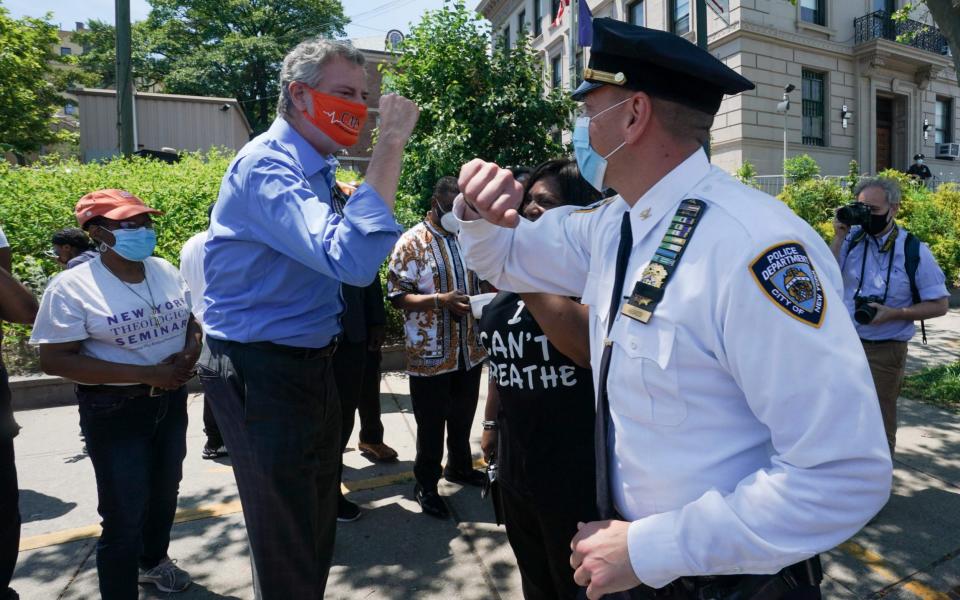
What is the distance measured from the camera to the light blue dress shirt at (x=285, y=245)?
5.63 feet

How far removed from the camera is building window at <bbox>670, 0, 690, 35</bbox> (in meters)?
20.3

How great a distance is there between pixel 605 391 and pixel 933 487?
4050 millimetres

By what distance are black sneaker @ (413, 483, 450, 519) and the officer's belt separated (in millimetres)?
2978

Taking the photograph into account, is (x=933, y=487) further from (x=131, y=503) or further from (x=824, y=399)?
(x=131, y=503)

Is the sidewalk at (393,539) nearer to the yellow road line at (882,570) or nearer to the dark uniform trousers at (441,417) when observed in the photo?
the yellow road line at (882,570)

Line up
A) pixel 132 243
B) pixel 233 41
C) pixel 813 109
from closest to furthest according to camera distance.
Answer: pixel 132 243
pixel 813 109
pixel 233 41

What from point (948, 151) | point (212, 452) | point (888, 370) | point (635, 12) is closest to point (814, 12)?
point (635, 12)

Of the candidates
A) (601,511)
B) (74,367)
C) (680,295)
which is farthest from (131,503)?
(680,295)

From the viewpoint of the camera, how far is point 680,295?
1143mm

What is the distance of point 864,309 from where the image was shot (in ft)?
12.5

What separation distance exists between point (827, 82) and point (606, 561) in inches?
964

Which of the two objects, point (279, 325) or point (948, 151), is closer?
point (279, 325)

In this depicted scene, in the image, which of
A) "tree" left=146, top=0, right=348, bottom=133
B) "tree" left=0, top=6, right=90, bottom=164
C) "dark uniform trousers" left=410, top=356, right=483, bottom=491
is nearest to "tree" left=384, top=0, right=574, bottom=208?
"dark uniform trousers" left=410, top=356, right=483, bottom=491

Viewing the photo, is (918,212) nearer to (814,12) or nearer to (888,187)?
(888,187)
